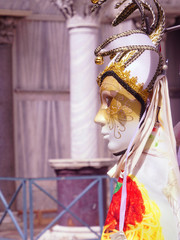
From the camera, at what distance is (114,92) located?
3.02 metres

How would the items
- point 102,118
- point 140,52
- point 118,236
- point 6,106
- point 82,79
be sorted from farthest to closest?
1. point 6,106
2. point 82,79
3. point 102,118
4. point 140,52
5. point 118,236

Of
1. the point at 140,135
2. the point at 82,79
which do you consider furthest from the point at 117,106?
the point at 82,79

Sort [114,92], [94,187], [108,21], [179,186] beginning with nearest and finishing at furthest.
Answer: [179,186]
[114,92]
[94,187]
[108,21]

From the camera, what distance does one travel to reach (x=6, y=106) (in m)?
9.81

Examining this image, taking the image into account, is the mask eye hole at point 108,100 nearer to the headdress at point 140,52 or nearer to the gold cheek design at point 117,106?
the gold cheek design at point 117,106

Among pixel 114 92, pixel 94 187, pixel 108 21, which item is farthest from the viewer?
pixel 108 21

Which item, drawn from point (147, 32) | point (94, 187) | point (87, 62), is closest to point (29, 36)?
point (87, 62)

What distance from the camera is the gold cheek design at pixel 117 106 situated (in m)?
2.98

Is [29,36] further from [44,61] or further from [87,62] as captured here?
[87,62]

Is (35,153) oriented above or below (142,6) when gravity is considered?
below

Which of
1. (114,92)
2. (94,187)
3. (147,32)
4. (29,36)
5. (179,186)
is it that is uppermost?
(29,36)

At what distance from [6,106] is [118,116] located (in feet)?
22.8

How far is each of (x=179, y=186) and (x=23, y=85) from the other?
25.6 feet

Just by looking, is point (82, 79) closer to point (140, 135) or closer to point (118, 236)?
point (140, 135)
